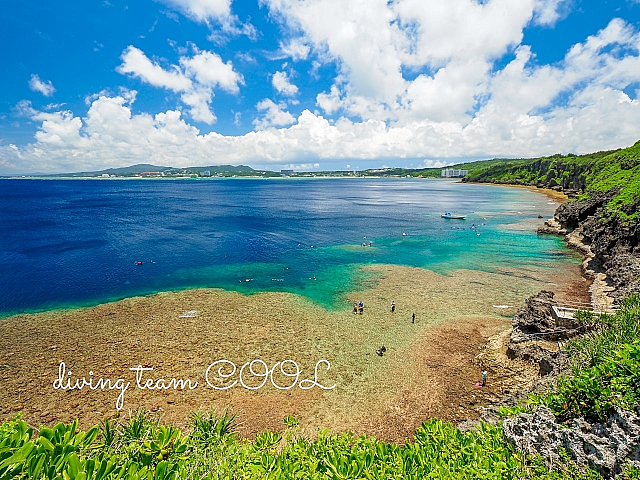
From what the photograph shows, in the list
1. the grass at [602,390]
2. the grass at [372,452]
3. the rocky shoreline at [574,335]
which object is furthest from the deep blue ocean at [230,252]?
the grass at [602,390]

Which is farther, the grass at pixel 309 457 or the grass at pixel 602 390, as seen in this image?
the grass at pixel 602 390

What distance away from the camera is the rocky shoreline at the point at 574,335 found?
728 centimetres

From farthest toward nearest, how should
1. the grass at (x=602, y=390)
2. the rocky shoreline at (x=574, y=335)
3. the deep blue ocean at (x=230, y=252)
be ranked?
1. the deep blue ocean at (x=230, y=252)
2. the grass at (x=602, y=390)
3. the rocky shoreline at (x=574, y=335)

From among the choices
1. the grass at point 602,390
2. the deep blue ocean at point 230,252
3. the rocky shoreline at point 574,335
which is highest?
the grass at point 602,390

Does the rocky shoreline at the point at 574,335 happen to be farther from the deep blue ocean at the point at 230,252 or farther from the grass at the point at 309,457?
the deep blue ocean at the point at 230,252

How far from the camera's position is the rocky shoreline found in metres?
7.28

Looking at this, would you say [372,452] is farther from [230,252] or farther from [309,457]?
[230,252]

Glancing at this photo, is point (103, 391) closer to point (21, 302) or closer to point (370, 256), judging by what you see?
point (21, 302)

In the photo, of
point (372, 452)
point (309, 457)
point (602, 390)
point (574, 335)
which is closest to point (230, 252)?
point (574, 335)

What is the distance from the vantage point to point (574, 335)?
76.1 feet

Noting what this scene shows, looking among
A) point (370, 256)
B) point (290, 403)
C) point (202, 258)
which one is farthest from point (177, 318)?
point (370, 256)

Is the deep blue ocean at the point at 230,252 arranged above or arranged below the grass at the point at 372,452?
below

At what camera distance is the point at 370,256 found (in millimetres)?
56062

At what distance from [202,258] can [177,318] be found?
919 inches
